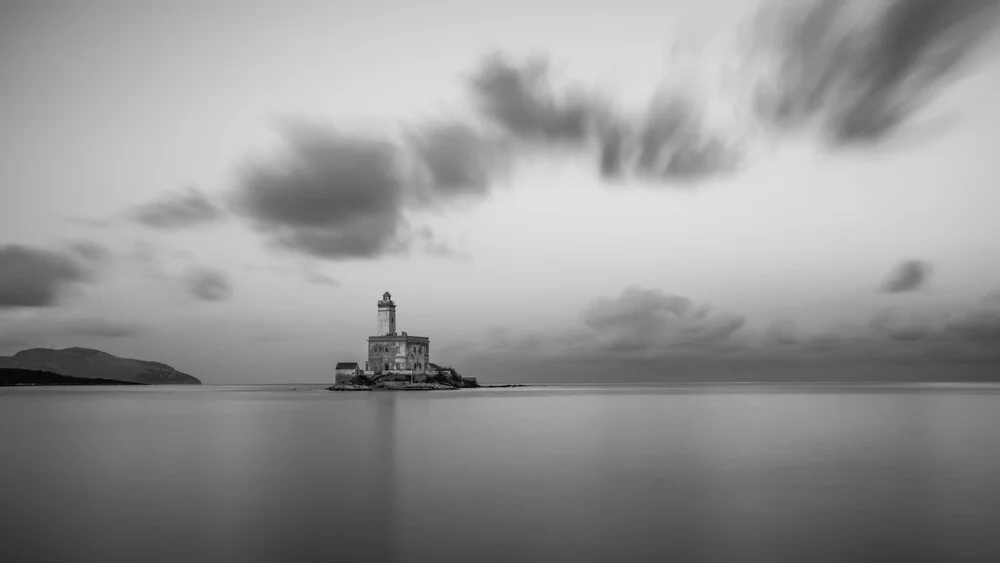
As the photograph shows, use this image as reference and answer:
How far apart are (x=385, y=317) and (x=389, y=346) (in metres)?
4.09

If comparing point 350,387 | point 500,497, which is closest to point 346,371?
point 350,387

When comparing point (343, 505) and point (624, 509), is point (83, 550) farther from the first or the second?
point (624, 509)

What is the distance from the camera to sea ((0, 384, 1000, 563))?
12391 millimetres

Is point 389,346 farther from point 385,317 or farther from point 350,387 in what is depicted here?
point 350,387

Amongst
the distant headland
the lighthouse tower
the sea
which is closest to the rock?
the distant headland

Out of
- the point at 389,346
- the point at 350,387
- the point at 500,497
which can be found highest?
the point at 389,346

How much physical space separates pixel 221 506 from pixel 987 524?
16191 millimetres

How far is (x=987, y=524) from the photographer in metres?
14.1

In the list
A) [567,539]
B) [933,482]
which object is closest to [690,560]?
[567,539]

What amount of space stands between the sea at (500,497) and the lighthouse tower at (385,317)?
63.0m

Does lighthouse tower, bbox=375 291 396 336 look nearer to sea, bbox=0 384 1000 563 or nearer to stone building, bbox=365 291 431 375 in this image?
stone building, bbox=365 291 431 375

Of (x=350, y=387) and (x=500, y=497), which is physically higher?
(x=350, y=387)

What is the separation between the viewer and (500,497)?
17.0 meters

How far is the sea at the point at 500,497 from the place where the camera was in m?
12.4
